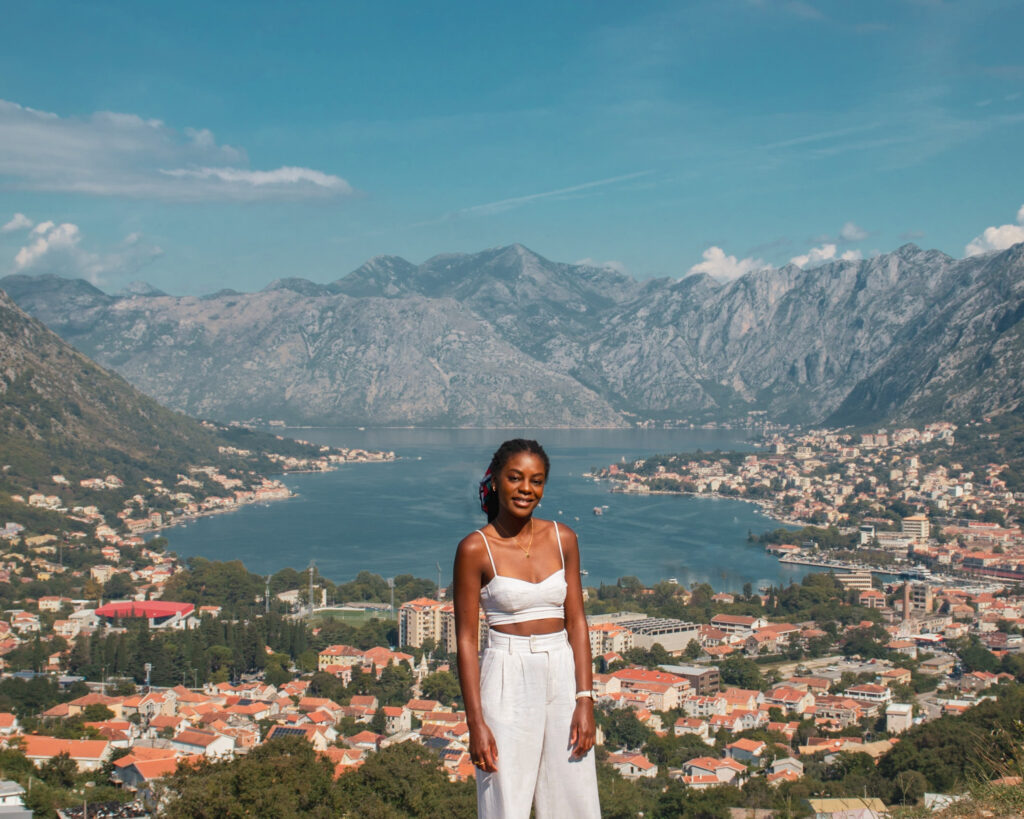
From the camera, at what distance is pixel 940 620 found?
2677 cm

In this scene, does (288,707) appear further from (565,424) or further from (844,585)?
(565,424)

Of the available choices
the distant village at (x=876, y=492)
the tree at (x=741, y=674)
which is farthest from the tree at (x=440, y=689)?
the distant village at (x=876, y=492)

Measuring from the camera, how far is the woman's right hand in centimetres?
199

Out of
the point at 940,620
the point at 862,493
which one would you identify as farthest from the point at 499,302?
the point at 940,620

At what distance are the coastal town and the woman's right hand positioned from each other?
183cm

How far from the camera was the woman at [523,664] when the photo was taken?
6.57ft

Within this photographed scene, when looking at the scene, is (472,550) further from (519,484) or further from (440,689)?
(440,689)

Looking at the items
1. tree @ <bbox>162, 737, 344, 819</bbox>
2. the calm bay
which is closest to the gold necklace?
tree @ <bbox>162, 737, 344, 819</bbox>

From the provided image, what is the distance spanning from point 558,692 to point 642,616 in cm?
2385

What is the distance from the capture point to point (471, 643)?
6.59 feet

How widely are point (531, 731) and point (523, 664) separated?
0.12 m

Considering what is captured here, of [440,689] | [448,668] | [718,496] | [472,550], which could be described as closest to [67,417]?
[718,496]

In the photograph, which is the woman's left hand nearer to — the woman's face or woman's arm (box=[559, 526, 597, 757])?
woman's arm (box=[559, 526, 597, 757])

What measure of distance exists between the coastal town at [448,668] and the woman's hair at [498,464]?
194cm
